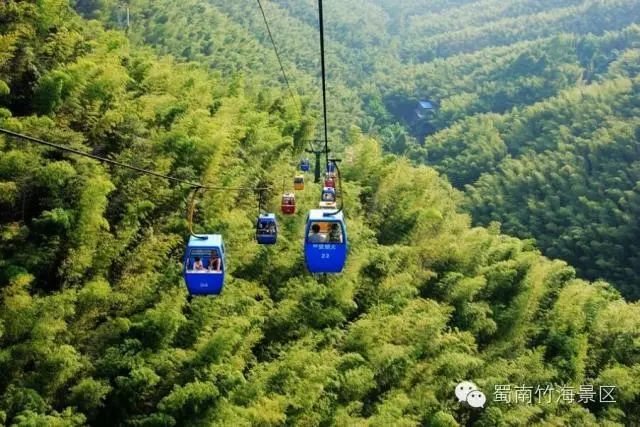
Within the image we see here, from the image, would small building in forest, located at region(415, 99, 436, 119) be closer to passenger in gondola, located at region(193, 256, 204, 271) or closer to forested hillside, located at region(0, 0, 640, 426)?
forested hillside, located at region(0, 0, 640, 426)

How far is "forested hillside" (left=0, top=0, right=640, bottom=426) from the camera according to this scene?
15.2m

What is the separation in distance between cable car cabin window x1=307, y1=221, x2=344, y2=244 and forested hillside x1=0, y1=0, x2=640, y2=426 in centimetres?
544

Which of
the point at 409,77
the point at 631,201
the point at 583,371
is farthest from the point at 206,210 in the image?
the point at 409,77

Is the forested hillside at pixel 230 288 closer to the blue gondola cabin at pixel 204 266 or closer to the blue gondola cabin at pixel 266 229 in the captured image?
the blue gondola cabin at pixel 266 229

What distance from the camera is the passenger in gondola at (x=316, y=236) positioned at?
11.5 m

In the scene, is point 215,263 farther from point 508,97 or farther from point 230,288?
point 508,97

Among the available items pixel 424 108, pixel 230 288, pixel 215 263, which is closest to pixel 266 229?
pixel 215 263

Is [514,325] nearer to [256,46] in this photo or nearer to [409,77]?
[256,46]

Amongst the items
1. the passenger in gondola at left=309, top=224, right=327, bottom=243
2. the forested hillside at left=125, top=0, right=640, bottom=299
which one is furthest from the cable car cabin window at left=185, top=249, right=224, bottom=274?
the forested hillside at left=125, top=0, right=640, bottom=299

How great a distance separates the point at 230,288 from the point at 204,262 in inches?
301

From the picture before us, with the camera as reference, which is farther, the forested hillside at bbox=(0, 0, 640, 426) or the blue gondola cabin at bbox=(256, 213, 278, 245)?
the forested hillside at bbox=(0, 0, 640, 426)

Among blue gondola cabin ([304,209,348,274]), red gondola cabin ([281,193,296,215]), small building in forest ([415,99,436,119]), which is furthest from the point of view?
small building in forest ([415,99,436,119])

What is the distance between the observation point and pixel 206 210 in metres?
20.3

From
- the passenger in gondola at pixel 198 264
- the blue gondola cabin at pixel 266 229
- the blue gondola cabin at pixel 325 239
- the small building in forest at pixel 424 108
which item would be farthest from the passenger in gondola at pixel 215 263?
the small building in forest at pixel 424 108
